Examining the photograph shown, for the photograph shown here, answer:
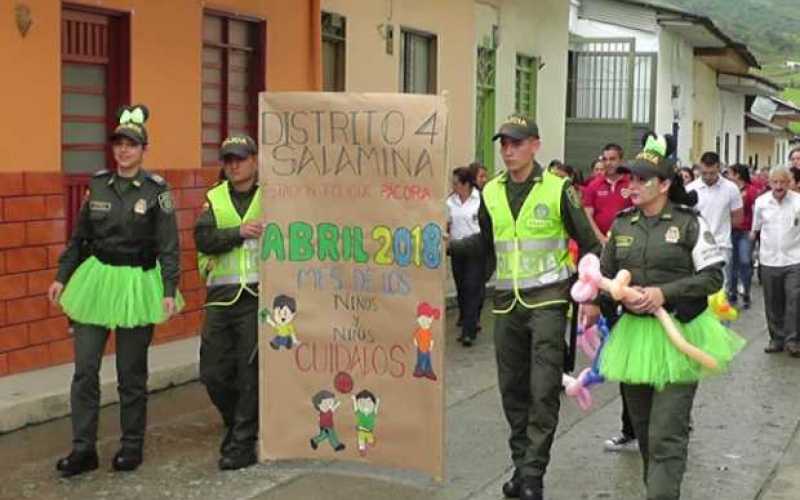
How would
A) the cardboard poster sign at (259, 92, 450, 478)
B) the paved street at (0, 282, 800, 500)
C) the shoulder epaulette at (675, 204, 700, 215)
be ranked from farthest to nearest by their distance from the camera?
the paved street at (0, 282, 800, 500) → the cardboard poster sign at (259, 92, 450, 478) → the shoulder epaulette at (675, 204, 700, 215)

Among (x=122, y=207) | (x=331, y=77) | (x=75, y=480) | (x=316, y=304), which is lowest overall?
(x=75, y=480)

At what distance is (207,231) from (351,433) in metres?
1.57

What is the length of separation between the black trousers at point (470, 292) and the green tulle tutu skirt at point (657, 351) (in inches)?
257

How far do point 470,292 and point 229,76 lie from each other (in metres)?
3.32

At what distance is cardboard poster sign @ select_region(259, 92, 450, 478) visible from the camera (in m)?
6.66

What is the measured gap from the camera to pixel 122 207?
24.0 feet

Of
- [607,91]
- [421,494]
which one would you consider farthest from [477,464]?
[607,91]

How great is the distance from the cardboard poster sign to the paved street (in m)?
0.38

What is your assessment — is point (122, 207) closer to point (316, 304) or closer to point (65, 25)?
point (316, 304)

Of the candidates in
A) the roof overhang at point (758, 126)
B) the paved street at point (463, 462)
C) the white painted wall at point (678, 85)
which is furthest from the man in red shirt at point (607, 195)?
the roof overhang at point (758, 126)

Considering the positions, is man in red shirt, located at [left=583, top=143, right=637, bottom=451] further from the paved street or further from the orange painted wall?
the orange painted wall

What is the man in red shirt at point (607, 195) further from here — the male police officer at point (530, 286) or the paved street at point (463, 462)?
the male police officer at point (530, 286)

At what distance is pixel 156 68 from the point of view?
434 inches

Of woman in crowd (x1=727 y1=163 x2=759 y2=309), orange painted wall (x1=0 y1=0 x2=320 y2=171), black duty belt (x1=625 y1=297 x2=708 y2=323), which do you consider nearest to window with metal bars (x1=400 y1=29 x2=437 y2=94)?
orange painted wall (x1=0 y1=0 x2=320 y2=171)
